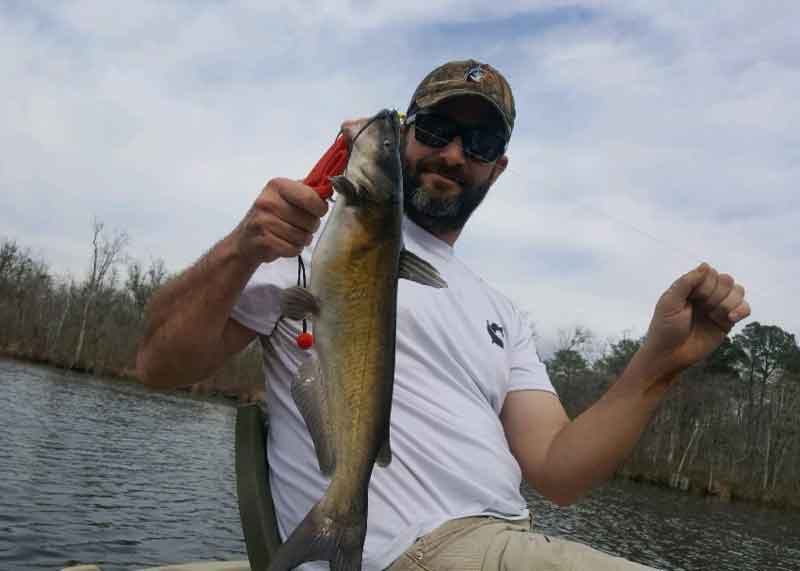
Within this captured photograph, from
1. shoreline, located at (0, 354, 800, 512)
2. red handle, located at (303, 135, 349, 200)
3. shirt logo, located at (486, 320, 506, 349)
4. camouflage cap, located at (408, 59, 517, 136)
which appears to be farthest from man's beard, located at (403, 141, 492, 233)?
shoreline, located at (0, 354, 800, 512)

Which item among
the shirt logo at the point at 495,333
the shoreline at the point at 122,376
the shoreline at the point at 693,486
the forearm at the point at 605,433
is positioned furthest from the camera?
the shoreline at the point at 122,376

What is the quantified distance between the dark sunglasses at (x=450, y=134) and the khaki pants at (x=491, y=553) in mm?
1764

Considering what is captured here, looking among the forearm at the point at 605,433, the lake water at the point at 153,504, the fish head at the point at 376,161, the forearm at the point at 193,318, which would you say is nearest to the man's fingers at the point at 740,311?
the forearm at the point at 605,433

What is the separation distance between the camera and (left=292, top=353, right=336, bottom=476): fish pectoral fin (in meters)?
2.14

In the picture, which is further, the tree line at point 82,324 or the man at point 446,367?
the tree line at point 82,324

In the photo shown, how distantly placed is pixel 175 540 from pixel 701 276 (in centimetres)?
1174

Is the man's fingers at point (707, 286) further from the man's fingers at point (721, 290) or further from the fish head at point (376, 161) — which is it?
the fish head at point (376, 161)

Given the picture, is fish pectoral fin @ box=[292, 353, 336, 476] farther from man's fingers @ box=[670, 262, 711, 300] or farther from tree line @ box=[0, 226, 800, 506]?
tree line @ box=[0, 226, 800, 506]

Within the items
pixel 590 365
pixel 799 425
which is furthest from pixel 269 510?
pixel 590 365

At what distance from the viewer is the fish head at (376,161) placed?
81.7 inches

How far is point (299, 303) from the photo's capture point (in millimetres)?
2053

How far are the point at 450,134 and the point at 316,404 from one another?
5.77ft

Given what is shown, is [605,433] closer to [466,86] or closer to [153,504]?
[466,86]

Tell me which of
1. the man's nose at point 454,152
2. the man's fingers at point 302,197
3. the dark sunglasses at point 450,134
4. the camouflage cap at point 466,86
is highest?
the camouflage cap at point 466,86
